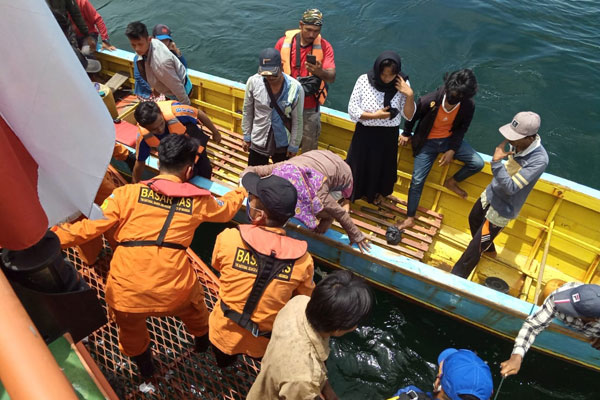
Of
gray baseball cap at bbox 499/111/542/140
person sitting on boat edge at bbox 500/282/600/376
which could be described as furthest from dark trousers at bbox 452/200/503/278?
gray baseball cap at bbox 499/111/542/140

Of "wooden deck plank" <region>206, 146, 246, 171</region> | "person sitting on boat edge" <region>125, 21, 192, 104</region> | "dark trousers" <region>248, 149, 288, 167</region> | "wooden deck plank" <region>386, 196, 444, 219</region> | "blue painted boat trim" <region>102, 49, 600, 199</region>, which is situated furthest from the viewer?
"wooden deck plank" <region>206, 146, 246, 171</region>

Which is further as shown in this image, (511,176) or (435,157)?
(435,157)

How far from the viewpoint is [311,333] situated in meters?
1.94

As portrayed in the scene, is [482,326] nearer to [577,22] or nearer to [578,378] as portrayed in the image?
[578,378]

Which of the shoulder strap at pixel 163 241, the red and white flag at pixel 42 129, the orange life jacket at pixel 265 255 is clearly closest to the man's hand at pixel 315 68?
the shoulder strap at pixel 163 241

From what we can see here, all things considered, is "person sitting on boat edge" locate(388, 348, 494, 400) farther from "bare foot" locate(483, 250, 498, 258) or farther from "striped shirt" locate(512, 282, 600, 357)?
"bare foot" locate(483, 250, 498, 258)

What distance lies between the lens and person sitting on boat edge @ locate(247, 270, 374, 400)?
6.11 feet

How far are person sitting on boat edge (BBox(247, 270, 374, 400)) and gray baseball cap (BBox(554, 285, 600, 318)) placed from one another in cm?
191

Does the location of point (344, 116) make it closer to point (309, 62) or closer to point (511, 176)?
point (309, 62)

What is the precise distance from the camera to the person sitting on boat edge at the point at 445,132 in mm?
3641

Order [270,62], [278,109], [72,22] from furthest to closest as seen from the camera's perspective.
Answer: [72,22]
[278,109]
[270,62]

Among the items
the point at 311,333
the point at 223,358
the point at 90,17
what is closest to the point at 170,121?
the point at 223,358

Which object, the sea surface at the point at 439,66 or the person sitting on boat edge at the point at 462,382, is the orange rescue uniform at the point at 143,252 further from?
the sea surface at the point at 439,66

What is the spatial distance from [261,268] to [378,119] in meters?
2.16
